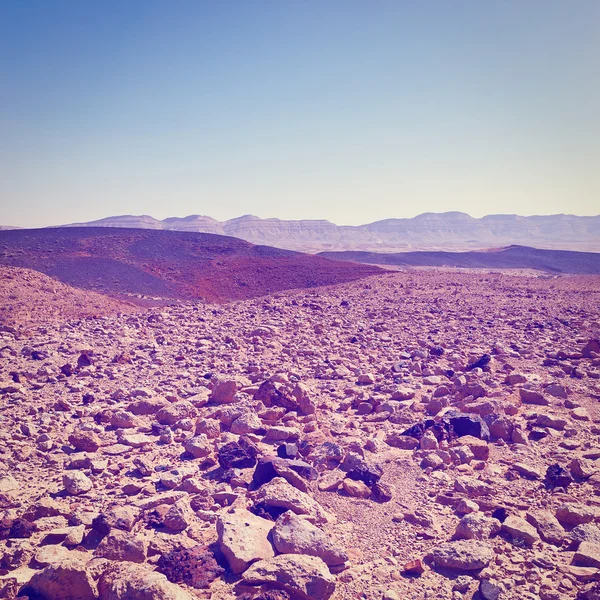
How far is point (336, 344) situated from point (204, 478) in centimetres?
593

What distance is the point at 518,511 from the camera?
406 cm

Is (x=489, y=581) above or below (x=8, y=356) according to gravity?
below

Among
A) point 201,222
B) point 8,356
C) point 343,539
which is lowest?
point 343,539

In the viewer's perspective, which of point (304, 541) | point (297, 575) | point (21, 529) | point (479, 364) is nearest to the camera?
point (297, 575)

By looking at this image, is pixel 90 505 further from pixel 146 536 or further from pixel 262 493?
pixel 262 493

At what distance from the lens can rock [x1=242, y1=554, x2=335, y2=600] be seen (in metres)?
2.99

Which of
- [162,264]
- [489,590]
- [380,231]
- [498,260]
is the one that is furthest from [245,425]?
[380,231]

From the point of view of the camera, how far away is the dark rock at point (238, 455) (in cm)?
479

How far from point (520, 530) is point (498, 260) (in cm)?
5580

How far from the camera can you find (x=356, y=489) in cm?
438

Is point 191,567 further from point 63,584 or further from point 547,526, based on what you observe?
point 547,526

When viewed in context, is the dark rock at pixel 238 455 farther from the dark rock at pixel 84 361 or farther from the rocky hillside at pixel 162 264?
the rocky hillside at pixel 162 264

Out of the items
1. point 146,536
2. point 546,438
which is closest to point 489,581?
point 146,536

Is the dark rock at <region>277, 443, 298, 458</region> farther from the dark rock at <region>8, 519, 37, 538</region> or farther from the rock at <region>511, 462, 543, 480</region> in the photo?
the dark rock at <region>8, 519, 37, 538</region>
